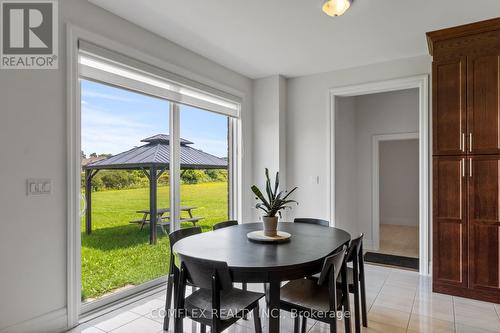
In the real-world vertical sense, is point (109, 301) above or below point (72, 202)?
below

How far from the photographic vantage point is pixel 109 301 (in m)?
2.81

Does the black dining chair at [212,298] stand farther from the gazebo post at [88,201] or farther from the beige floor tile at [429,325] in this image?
the beige floor tile at [429,325]

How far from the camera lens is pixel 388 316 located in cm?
264

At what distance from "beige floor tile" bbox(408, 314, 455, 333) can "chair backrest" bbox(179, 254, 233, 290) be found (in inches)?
67.8

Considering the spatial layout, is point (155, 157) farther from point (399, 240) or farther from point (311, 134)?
point (399, 240)

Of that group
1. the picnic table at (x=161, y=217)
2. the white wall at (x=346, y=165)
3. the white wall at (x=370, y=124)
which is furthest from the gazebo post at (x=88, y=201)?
the white wall at (x=370, y=124)

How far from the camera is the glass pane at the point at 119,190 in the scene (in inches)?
108

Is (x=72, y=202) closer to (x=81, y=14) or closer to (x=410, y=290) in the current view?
(x=81, y=14)

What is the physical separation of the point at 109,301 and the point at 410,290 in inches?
117

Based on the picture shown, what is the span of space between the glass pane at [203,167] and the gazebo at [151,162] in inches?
0.5

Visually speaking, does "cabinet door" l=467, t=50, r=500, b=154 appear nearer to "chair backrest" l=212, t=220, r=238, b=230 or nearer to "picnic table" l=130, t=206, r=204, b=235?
"chair backrest" l=212, t=220, r=238, b=230

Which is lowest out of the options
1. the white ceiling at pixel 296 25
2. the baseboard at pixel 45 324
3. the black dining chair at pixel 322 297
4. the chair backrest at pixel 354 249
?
the baseboard at pixel 45 324

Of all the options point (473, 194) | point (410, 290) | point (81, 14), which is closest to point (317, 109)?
point (473, 194)

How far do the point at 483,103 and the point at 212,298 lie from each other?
2.98m
